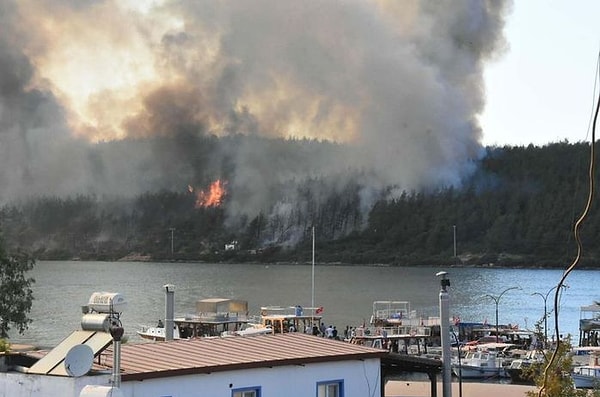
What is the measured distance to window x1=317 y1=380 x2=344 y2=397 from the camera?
22.0 meters

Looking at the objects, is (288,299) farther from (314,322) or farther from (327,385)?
(327,385)

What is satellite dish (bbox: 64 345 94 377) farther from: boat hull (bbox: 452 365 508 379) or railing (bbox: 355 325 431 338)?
railing (bbox: 355 325 431 338)

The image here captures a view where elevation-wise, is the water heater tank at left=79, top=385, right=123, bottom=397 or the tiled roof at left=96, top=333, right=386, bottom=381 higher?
the tiled roof at left=96, top=333, right=386, bottom=381

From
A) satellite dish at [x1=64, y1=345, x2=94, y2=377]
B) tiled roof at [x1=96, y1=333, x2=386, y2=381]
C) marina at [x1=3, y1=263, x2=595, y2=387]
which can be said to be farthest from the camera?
marina at [x1=3, y1=263, x2=595, y2=387]

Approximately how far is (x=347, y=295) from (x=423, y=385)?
5335 inches

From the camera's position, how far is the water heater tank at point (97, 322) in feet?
58.0

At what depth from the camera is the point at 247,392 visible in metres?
20.5

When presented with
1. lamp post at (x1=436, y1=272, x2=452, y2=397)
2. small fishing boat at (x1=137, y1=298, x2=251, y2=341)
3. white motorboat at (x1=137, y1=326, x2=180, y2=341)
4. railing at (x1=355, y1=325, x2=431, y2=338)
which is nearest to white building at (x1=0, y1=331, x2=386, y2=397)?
lamp post at (x1=436, y1=272, x2=452, y2=397)

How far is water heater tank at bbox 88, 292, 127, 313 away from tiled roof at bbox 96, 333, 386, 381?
1.18 meters

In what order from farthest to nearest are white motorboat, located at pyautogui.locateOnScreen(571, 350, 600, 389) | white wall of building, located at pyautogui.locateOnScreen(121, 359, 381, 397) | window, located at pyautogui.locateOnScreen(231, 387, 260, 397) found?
1. white motorboat, located at pyautogui.locateOnScreen(571, 350, 600, 389)
2. window, located at pyautogui.locateOnScreen(231, 387, 260, 397)
3. white wall of building, located at pyautogui.locateOnScreen(121, 359, 381, 397)

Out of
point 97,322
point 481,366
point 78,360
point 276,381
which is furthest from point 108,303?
point 481,366

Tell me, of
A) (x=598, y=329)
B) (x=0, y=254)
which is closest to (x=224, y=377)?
(x=0, y=254)

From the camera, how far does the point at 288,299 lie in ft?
541

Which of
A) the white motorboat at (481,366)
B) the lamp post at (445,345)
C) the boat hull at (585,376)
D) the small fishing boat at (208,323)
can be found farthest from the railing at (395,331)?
the lamp post at (445,345)
